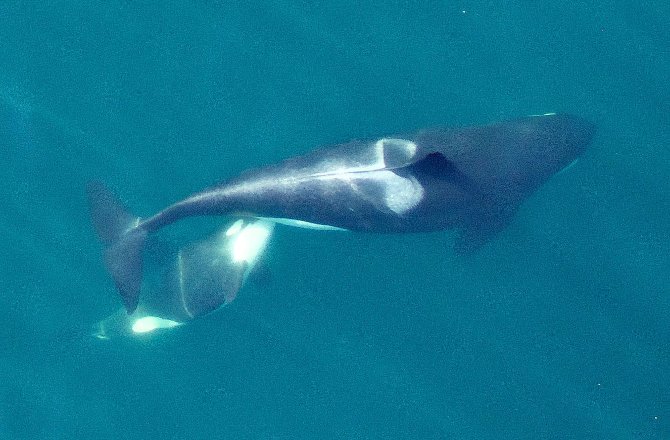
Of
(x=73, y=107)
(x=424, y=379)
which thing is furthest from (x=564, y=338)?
(x=73, y=107)

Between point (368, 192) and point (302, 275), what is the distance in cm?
287

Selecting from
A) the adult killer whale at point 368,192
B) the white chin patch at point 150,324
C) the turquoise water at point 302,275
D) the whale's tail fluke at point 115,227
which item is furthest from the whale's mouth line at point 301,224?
the white chin patch at point 150,324

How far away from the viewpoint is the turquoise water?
487 inches

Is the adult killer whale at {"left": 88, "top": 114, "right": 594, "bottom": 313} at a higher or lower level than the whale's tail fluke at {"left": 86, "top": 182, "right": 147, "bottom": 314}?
lower

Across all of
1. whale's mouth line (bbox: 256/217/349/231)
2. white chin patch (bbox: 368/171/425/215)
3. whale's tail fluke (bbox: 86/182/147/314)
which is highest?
whale's tail fluke (bbox: 86/182/147/314)

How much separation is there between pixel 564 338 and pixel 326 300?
15.1 ft

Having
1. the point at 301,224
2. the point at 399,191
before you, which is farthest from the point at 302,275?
the point at 399,191

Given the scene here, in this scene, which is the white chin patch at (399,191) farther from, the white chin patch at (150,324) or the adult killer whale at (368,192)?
the white chin patch at (150,324)

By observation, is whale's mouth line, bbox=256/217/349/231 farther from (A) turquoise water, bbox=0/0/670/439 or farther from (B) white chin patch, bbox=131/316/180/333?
(B) white chin patch, bbox=131/316/180/333

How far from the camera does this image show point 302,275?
12.6 metres

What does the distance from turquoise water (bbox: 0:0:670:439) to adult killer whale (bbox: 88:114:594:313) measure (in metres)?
1.36

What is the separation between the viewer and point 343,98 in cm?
1262

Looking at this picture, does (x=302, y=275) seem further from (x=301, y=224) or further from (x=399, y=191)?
(x=399, y=191)

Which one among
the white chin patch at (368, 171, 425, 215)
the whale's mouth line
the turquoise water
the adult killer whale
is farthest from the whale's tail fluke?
the white chin patch at (368, 171, 425, 215)
